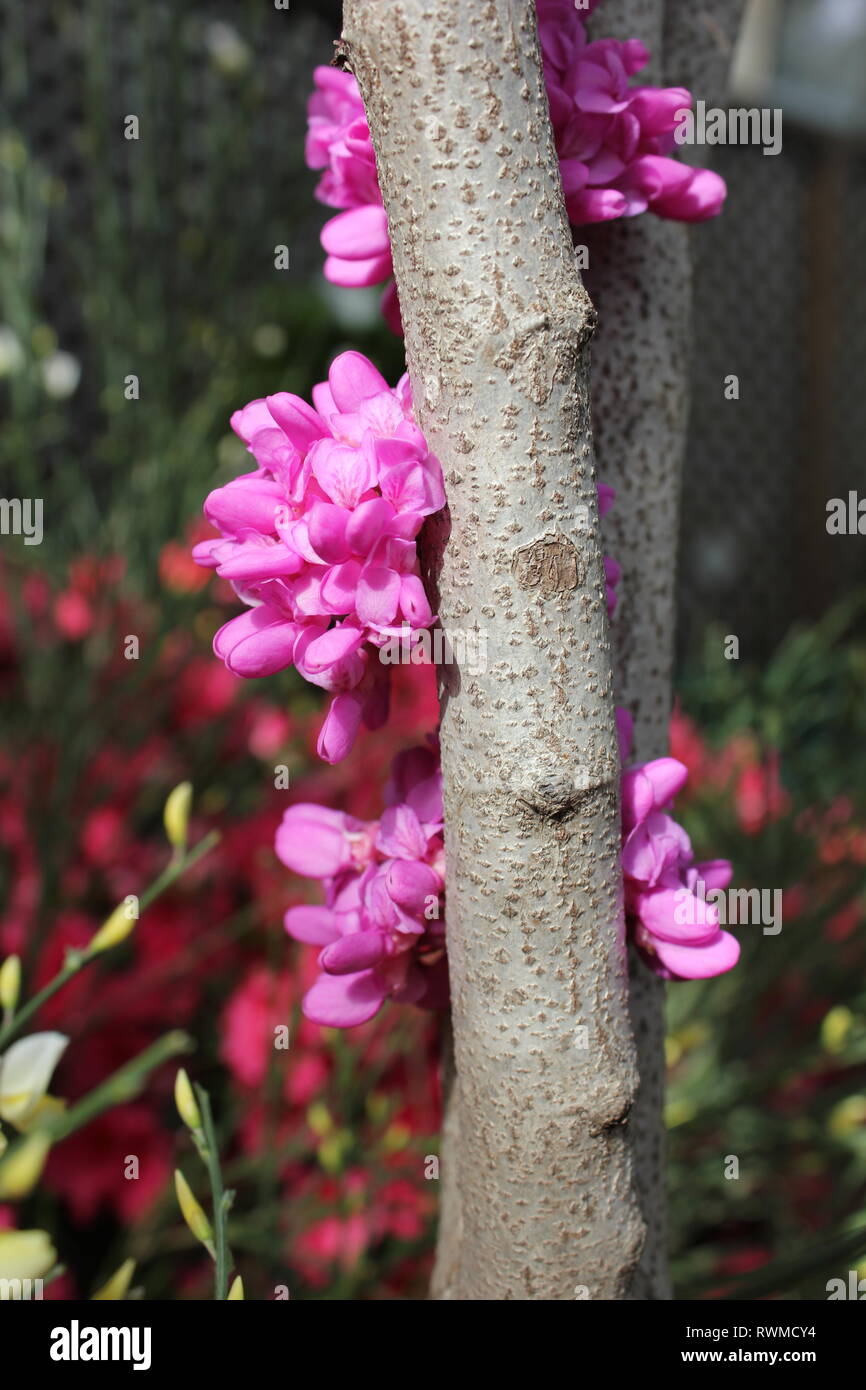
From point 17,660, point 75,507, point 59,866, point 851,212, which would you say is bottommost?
point 59,866

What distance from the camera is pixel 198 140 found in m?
1.54

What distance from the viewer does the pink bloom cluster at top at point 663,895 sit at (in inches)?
13.2

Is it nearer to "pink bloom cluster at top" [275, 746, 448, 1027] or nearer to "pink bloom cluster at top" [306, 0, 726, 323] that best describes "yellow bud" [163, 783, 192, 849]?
"pink bloom cluster at top" [275, 746, 448, 1027]

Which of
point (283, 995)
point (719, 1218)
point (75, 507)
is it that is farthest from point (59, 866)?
point (719, 1218)

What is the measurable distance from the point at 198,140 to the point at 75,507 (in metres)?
0.73

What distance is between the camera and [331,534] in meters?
0.29

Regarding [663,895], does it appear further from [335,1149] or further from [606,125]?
[335,1149]

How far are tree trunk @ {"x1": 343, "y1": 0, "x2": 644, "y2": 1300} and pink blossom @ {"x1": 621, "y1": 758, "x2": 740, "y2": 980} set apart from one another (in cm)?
2

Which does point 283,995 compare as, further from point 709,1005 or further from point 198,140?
point 198,140

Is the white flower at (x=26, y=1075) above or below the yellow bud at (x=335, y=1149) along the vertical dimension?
above

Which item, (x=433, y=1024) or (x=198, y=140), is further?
(x=198, y=140)

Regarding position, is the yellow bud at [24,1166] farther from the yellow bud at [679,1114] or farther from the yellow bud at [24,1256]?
the yellow bud at [679,1114]

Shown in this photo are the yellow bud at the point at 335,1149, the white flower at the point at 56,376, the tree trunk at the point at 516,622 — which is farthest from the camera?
the white flower at the point at 56,376

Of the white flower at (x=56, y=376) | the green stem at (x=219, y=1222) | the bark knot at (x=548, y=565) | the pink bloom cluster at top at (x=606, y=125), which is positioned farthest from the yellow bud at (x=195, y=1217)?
the white flower at (x=56, y=376)
